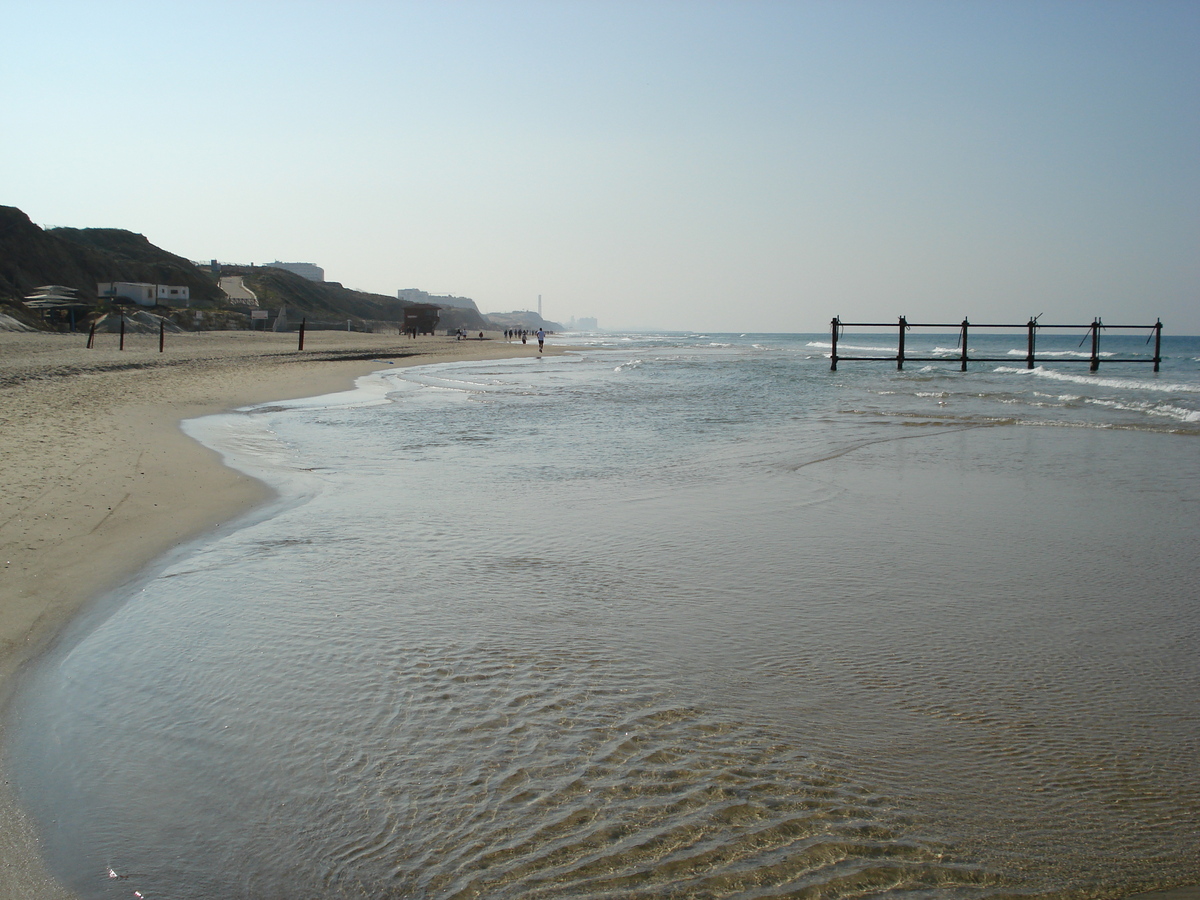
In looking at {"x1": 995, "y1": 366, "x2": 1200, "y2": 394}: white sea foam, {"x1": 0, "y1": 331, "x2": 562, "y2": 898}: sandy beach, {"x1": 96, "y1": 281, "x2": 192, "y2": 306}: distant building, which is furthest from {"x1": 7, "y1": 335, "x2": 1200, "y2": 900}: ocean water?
{"x1": 96, "y1": 281, "x2": 192, "y2": 306}: distant building

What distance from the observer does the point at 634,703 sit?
12.6ft

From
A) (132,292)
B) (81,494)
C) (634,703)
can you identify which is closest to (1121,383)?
(634,703)

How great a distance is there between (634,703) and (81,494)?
6357 millimetres

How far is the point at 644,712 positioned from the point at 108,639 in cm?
320

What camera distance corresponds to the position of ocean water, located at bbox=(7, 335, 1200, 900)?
271cm

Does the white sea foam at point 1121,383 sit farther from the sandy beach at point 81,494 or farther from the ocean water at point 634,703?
the sandy beach at point 81,494

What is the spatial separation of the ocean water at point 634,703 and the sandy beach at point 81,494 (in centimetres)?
24

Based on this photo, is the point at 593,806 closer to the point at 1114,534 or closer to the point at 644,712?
the point at 644,712

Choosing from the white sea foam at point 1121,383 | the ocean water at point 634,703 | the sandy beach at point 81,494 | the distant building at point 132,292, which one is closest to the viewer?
the ocean water at point 634,703

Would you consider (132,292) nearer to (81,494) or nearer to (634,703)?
(81,494)

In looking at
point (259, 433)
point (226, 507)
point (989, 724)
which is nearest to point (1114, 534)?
point (989, 724)

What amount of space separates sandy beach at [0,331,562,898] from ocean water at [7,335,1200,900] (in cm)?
24

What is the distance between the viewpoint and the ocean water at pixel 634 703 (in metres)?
2.71

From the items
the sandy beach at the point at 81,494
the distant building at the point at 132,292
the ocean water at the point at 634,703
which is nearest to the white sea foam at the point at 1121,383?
the ocean water at the point at 634,703
